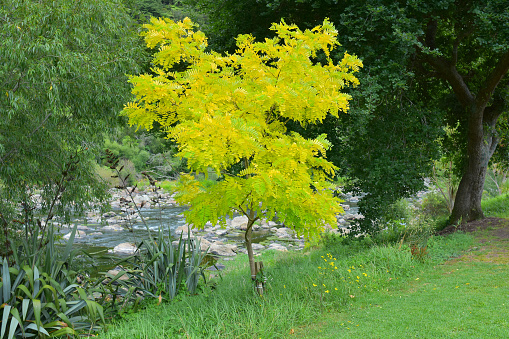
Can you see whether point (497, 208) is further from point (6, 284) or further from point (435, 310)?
point (6, 284)

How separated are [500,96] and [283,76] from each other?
7830mm

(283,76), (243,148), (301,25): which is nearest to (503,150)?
(301,25)

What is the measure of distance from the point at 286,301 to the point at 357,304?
3.30 feet

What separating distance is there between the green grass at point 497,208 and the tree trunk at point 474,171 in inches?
61.8

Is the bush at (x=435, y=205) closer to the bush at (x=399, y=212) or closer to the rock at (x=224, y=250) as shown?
the bush at (x=399, y=212)

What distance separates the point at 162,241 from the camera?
19.5 feet

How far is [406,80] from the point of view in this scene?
8.08m

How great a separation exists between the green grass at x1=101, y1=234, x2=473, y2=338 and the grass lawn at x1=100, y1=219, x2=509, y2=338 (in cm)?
1

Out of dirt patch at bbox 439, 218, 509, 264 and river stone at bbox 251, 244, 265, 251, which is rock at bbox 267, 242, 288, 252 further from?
dirt patch at bbox 439, 218, 509, 264

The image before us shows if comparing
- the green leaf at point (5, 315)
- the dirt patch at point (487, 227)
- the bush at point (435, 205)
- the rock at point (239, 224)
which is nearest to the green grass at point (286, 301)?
the green leaf at point (5, 315)

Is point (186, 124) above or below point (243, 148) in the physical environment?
above

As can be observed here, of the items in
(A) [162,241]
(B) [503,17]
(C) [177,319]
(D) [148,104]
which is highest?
(B) [503,17]

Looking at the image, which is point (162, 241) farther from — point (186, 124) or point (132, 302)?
point (186, 124)

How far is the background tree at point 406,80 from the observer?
6914 millimetres
